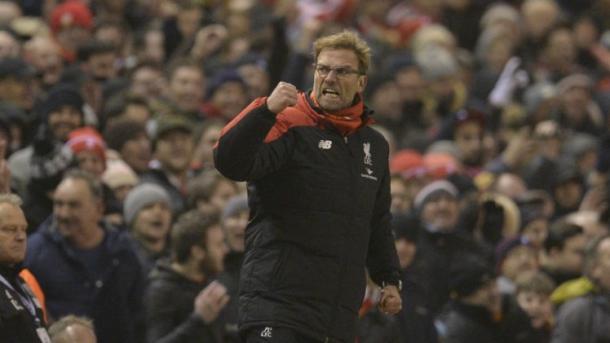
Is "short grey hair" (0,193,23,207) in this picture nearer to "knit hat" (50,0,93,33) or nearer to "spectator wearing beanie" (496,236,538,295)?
"spectator wearing beanie" (496,236,538,295)

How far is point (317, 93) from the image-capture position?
8.00 meters

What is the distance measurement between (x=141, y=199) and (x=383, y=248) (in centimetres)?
316

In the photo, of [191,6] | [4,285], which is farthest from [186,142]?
[191,6]

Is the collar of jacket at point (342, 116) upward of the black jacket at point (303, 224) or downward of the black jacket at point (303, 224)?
upward

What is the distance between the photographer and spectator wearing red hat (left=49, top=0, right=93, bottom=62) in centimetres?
1539

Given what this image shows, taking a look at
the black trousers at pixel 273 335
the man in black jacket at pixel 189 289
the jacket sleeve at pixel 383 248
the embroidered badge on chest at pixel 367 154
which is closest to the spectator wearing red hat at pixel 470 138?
the man in black jacket at pixel 189 289

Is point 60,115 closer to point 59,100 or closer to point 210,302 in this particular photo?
point 59,100

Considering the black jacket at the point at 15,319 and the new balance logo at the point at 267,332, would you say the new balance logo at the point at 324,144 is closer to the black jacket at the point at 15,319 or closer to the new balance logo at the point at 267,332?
the new balance logo at the point at 267,332

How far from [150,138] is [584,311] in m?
3.80

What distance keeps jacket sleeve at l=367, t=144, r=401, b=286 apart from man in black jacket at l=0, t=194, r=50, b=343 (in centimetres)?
173

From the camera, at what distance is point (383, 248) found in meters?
8.32

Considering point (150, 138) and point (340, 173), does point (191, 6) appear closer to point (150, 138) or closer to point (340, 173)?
point (150, 138)

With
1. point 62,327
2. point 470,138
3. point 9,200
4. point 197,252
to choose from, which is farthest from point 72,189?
point 470,138

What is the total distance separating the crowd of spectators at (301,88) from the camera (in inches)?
398
